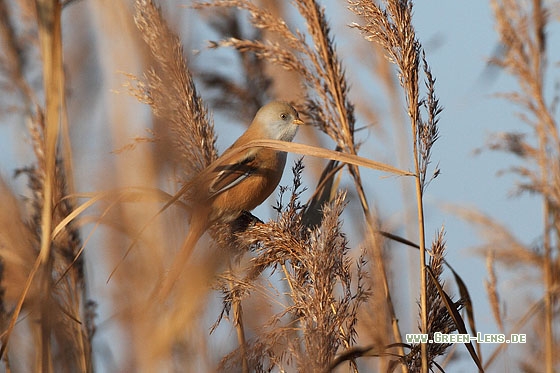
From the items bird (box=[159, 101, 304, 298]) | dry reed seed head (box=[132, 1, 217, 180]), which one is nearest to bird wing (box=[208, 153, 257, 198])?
bird (box=[159, 101, 304, 298])

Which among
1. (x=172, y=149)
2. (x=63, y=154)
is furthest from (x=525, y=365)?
(x=172, y=149)

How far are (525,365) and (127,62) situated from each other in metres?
2.52

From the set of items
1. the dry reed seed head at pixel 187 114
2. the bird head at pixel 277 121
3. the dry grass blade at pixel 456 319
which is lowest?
the dry grass blade at pixel 456 319

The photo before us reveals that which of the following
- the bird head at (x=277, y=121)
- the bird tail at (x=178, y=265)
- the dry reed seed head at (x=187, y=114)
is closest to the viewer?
the bird tail at (x=178, y=265)

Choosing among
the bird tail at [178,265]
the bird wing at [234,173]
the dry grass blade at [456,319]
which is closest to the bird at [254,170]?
the bird wing at [234,173]

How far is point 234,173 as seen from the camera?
2967 mm

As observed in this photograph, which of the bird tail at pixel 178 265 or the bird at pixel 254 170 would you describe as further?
the bird at pixel 254 170

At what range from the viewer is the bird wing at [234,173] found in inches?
112

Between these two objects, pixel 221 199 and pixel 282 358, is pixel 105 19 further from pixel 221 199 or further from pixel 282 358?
pixel 221 199

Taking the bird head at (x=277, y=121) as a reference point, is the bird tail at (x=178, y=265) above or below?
below

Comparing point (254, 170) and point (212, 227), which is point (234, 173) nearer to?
point (254, 170)

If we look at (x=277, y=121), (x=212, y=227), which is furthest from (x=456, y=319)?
(x=277, y=121)

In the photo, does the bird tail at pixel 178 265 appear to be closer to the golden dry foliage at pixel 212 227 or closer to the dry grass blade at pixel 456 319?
the golden dry foliage at pixel 212 227

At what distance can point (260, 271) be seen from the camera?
2.07m
